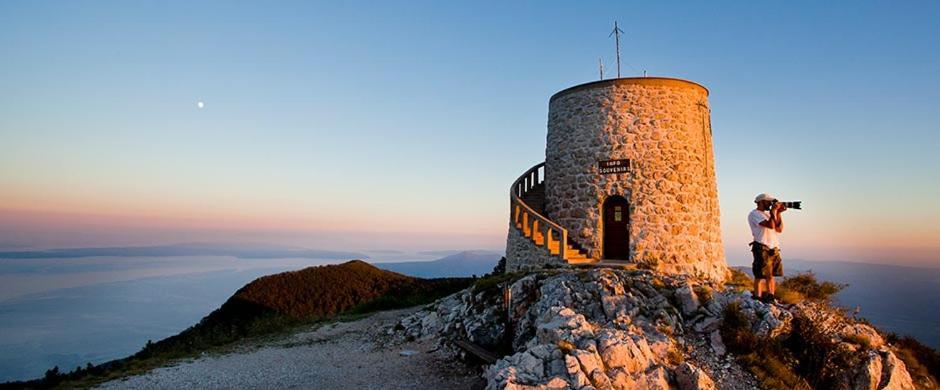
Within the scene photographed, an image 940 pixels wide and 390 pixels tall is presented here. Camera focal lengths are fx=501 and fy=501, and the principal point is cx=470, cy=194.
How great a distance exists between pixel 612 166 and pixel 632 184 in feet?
2.69

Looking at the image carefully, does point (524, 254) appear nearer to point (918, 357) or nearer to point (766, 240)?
point (766, 240)

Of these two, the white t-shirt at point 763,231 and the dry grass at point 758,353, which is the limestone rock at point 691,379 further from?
the white t-shirt at point 763,231

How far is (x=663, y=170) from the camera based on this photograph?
1548 cm

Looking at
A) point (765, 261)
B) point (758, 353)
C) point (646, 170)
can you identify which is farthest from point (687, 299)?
point (646, 170)

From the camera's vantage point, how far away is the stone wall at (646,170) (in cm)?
1539

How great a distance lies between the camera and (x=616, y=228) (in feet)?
51.7

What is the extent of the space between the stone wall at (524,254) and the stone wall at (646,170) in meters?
1.39

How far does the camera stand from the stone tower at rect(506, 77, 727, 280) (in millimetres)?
15383

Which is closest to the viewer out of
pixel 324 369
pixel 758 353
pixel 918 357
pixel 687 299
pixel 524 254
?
pixel 758 353

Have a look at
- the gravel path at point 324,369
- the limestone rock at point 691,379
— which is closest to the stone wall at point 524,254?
the gravel path at point 324,369

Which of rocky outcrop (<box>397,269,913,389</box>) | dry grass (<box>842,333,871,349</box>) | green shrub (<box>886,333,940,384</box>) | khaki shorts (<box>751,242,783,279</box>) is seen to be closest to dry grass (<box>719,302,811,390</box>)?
rocky outcrop (<box>397,269,913,389</box>)

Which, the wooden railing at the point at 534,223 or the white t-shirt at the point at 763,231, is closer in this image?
the white t-shirt at the point at 763,231

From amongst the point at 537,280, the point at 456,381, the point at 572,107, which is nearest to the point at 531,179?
the point at 572,107

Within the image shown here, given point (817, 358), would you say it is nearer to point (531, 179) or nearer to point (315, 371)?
point (315, 371)
